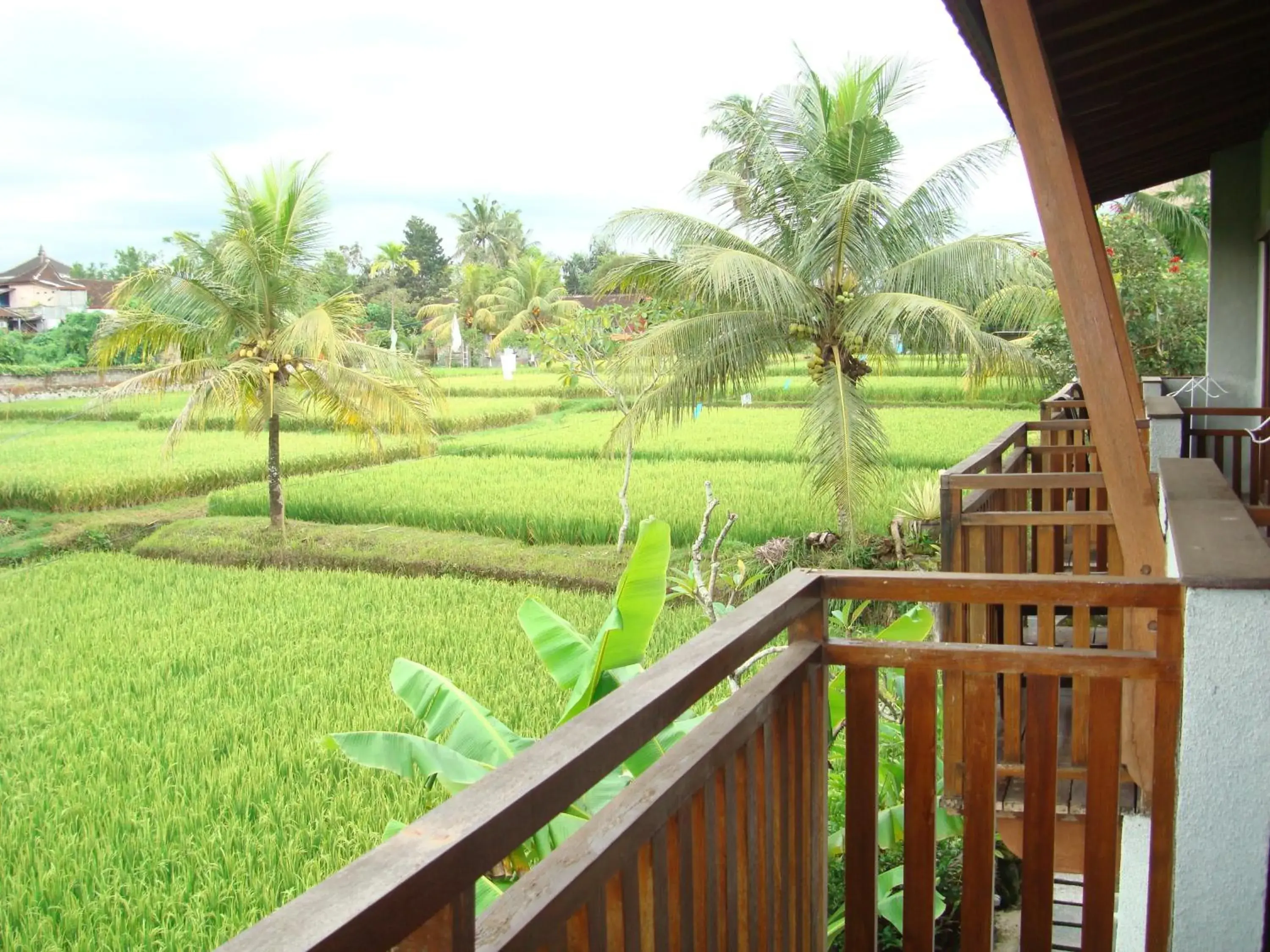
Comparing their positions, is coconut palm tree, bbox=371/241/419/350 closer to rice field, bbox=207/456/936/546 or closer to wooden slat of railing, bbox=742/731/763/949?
rice field, bbox=207/456/936/546

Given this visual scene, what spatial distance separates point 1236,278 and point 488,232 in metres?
51.6

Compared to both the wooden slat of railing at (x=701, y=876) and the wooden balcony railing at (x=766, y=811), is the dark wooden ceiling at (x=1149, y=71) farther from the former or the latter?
the wooden slat of railing at (x=701, y=876)

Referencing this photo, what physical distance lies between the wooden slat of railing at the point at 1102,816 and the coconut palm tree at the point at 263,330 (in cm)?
1159

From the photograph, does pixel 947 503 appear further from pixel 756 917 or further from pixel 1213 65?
pixel 1213 65

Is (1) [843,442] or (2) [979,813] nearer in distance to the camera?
(2) [979,813]

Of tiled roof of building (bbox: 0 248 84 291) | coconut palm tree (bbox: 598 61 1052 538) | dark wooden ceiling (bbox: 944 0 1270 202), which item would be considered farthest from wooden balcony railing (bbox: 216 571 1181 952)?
tiled roof of building (bbox: 0 248 84 291)

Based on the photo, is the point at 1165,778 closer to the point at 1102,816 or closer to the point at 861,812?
the point at 1102,816

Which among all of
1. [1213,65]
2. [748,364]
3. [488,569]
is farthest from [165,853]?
[748,364]

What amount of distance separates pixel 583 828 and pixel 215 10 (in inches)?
5068

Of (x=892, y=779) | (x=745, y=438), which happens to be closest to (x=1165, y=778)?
(x=892, y=779)

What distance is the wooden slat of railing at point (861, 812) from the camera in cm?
187

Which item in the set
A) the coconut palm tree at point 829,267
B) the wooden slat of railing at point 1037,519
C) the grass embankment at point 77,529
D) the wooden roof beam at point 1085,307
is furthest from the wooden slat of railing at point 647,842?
the grass embankment at point 77,529

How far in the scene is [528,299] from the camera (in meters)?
40.7

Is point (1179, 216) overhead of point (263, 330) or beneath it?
overhead
